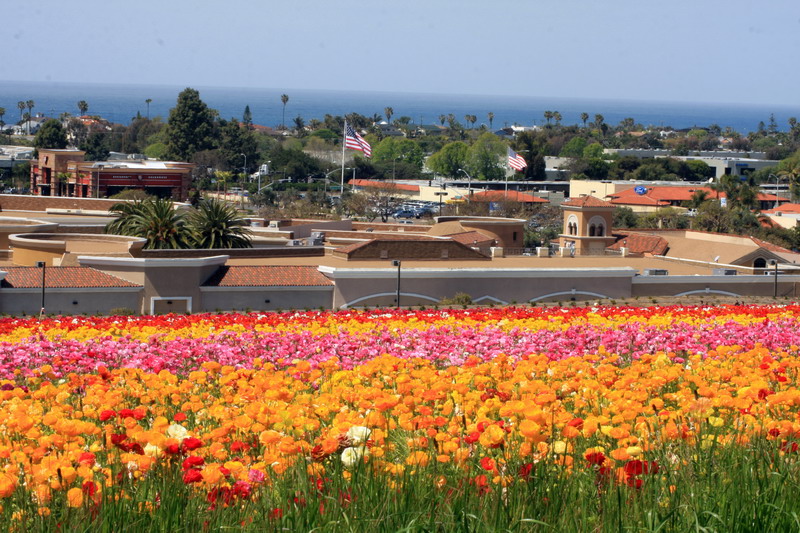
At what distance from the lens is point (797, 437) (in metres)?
8.88

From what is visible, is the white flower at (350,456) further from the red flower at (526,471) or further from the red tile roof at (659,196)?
the red tile roof at (659,196)

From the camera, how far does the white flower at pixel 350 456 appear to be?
25.4 feet

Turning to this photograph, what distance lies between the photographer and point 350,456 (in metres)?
7.79

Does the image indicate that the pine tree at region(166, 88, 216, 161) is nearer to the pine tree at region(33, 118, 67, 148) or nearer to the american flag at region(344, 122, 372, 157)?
the pine tree at region(33, 118, 67, 148)

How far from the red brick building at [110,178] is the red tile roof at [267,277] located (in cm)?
6301

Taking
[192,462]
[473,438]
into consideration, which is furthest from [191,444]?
[473,438]

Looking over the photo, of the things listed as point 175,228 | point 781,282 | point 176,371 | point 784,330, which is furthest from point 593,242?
point 176,371

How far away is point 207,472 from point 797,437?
15.3 ft

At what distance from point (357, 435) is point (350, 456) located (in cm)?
31

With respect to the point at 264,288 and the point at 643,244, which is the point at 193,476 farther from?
the point at 643,244

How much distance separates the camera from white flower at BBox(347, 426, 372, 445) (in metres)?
8.04

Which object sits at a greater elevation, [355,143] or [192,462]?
[355,143]

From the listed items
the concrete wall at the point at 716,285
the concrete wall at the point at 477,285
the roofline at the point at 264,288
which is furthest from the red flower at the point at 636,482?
the concrete wall at the point at 716,285

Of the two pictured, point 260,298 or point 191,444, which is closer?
point 191,444
